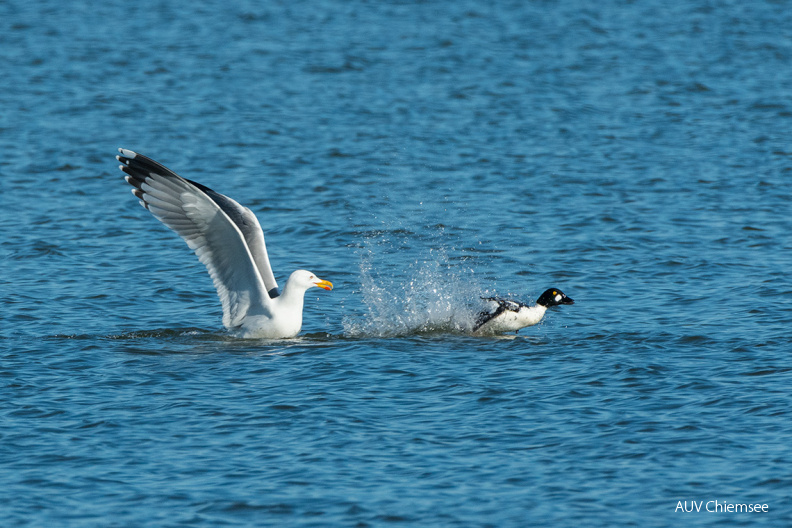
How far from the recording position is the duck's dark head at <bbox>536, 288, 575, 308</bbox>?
45.4 ft

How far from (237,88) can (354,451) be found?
21.8 m

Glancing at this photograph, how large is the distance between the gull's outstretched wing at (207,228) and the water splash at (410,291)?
1.38 meters

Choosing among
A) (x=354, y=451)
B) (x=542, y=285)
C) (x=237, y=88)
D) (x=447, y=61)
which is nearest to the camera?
(x=354, y=451)

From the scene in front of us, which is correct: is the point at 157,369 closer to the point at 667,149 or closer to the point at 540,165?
the point at 540,165

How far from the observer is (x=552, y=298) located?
13.8 m

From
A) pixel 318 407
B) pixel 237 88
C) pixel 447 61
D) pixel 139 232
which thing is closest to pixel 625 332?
pixel 318 407

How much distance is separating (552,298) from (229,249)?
3916mm

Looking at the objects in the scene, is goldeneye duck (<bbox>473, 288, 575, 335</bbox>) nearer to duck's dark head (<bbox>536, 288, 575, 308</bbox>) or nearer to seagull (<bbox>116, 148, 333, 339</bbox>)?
duck's dark head (<bbox>536, 288, 575, 308</bbox>)

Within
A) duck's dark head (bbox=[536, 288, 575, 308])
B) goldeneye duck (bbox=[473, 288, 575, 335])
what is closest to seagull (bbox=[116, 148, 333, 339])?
goldeneye duck (bbox=[473, 288, 575, 335])

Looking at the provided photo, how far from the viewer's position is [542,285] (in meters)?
15.6

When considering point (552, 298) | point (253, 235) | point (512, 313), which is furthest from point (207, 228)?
point (552, 298)

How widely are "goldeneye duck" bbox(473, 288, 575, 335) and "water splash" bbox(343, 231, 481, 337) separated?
0.67 ft

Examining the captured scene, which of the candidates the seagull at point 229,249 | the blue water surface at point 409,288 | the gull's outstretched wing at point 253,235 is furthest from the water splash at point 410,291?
the gull's outstretched wing at point 253,235

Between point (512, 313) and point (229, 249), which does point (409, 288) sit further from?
point (229, 249)
